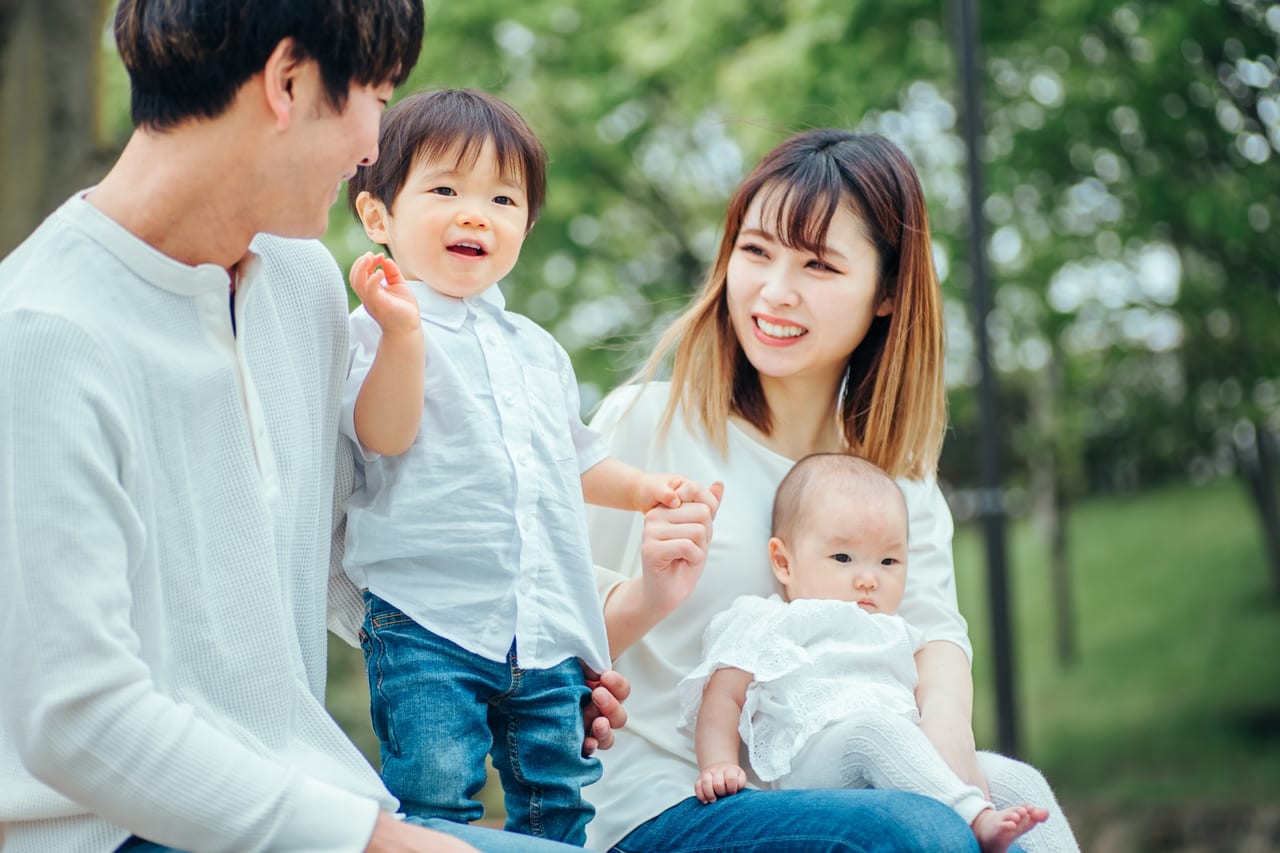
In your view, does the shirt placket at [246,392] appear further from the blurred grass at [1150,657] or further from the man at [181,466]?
the blurred grass at [1150,657]

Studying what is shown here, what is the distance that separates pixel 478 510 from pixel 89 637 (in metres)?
0.69

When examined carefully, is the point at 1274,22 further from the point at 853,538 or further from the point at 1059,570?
the point at 1059,570

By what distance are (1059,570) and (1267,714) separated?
2.92m

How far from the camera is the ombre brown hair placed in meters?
2.80

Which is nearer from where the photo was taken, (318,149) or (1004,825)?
(318,149)

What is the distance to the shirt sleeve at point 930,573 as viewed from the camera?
108 inches

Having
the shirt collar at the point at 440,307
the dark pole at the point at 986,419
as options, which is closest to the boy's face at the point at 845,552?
the shirt collar at the point at 440,307

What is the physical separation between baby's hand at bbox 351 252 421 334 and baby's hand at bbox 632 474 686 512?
520 mm

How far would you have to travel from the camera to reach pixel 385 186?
2.29 metres

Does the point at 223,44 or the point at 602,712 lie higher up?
the point at 223,44

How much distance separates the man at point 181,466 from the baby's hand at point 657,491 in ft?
2.07

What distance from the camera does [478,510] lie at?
2.18 meters

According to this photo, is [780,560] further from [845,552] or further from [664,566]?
[664,566]

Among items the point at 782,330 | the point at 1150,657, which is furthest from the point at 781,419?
the point at 1150,657
